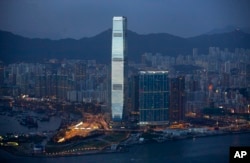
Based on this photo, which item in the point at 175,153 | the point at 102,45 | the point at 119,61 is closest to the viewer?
the point at 175,153

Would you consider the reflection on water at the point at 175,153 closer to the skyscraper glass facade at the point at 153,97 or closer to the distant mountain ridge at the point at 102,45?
the skyscraper glass facade at the point at 153,97

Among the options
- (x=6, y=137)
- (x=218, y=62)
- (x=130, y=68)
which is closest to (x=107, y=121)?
(x=130, y=68)

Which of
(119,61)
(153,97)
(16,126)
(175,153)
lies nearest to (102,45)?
(119,61)

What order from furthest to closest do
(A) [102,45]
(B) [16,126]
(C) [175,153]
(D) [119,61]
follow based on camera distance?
→ (D) [119,61]
(A) [102,45]
(B) [16,126]
(C) [175,153]

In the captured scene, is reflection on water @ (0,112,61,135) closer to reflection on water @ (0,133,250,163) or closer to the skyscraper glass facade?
reflection on water @ (0,133,250,163)

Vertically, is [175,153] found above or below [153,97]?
below

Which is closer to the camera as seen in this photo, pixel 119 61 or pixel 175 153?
pixel 175 153

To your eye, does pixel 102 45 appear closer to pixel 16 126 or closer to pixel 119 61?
pixel 119 61

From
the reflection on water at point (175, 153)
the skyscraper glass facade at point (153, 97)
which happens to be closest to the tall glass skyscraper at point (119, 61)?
the skyscraper glass facade at point (153, 97)
